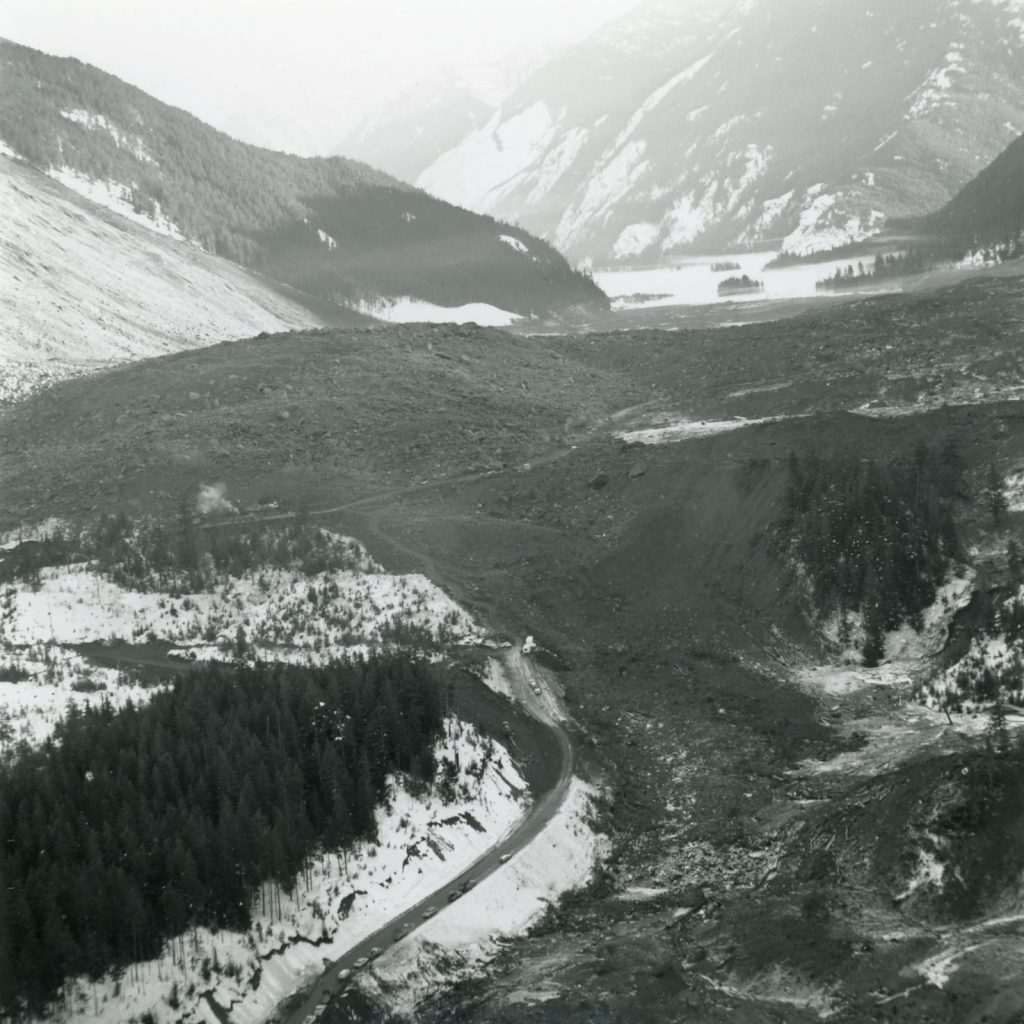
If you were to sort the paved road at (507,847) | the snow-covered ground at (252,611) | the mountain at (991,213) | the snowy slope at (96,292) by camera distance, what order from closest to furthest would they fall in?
the paved road at (507,847) → the snow-covered ground at (252,611) → the snowy slope at (96,292) → the mountain at (991,213)

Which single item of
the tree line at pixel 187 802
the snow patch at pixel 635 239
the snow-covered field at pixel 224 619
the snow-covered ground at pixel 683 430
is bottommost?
the tree line at pixel 187 802

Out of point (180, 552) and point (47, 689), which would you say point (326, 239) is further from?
point (47, 689)

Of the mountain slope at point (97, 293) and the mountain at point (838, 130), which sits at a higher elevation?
the mountain at point (838, 130)

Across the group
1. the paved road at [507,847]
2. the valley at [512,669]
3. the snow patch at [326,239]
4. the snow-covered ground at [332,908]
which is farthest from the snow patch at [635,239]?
the snow-covered ground at [332,908]

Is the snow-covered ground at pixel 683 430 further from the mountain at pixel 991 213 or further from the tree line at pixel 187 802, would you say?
the mountain at pixel 991 213

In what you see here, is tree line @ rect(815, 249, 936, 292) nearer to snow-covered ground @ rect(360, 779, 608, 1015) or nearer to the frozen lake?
the frozen lake

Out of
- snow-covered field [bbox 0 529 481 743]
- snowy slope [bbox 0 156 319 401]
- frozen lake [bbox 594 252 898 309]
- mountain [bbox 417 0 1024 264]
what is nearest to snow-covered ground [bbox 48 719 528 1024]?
snow-covered field [bbox 0 529 481 743]
